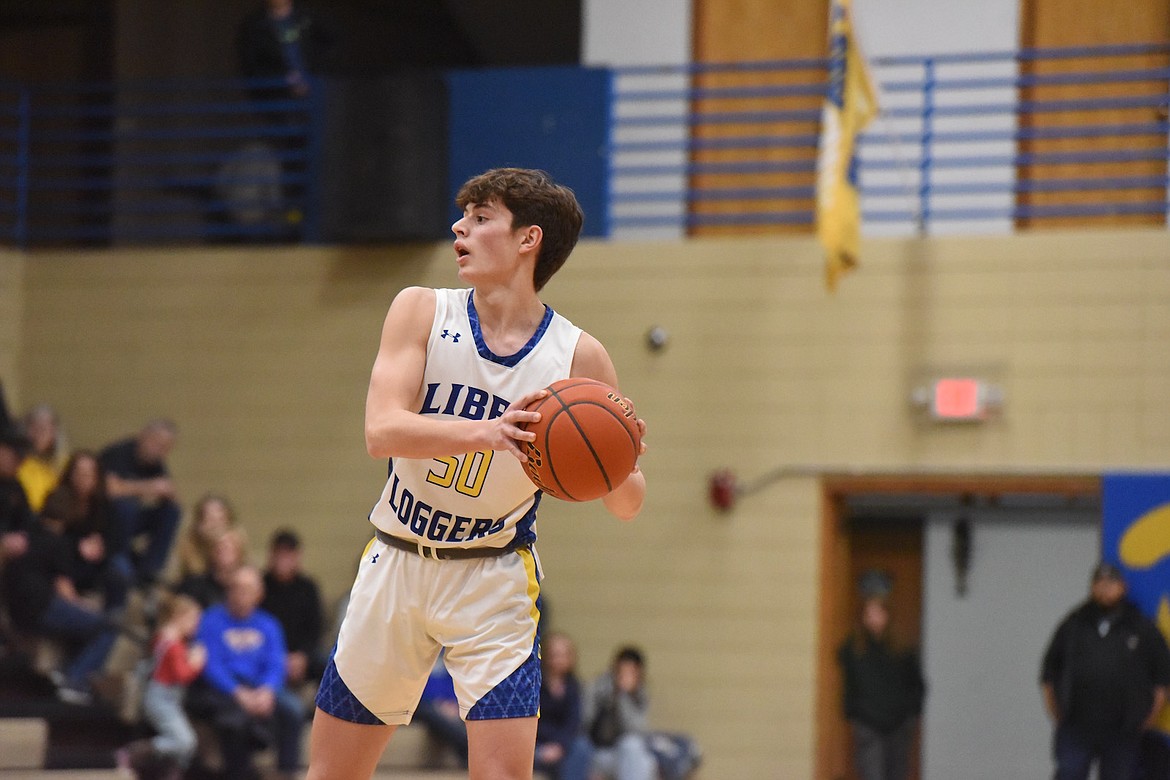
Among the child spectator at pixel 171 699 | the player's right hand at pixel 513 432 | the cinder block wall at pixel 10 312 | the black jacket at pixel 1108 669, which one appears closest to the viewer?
the player's right hand at pixel 513 432

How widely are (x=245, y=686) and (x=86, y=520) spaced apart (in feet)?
4.58

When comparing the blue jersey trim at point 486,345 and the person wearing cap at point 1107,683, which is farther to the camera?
the person wearing cap at point 1107,683

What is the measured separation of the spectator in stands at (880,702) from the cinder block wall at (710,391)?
292mm

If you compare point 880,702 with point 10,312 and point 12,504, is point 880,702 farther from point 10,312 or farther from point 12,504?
point 10,312

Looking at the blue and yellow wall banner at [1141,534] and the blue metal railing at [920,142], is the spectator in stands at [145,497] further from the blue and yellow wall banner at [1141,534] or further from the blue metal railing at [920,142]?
the blue and yellow wall banner at [1141,534]

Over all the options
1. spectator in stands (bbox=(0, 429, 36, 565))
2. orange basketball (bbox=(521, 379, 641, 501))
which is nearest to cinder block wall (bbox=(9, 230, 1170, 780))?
spectator in stands (bbox=(0, 429, 36, 565))

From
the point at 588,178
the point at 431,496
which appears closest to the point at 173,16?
the point at 588,178

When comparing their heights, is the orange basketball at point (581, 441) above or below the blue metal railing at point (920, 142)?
below

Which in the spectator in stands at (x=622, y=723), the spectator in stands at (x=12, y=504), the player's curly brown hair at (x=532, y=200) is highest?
the player's curly brown hair at (x=532, y=200)

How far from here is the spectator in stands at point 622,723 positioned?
31.3 feet

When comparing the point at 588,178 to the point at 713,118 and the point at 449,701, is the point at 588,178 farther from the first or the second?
the point at 449,701

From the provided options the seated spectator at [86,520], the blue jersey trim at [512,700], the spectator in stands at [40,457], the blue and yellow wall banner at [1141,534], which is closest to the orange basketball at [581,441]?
the blue jersey trim at [512,700]

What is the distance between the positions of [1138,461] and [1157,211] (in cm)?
153

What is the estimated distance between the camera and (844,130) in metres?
9.84
